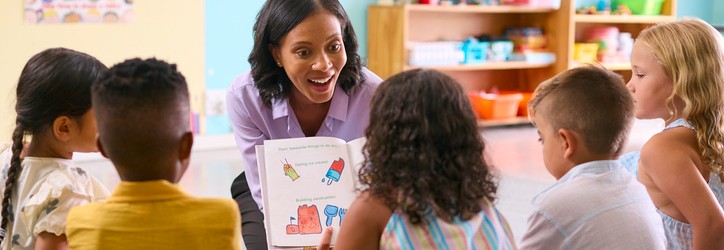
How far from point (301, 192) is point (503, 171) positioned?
3030 millimetres

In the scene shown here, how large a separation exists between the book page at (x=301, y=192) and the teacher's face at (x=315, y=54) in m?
0.28

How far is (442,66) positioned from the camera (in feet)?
20.1

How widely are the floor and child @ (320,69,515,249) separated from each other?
6.64 ft

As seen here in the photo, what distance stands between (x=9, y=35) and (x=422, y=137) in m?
3.81

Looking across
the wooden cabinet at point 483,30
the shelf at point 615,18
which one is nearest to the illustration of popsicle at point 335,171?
the wooden cabinet at point 483,30

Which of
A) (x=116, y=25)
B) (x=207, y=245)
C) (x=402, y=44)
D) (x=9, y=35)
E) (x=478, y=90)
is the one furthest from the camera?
(x=478, y=90)

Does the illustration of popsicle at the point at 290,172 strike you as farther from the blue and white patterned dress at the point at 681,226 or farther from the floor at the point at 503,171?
the floor at the point at 503,171

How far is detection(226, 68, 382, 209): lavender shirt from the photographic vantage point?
2.26 m

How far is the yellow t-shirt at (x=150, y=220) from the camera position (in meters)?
1.29

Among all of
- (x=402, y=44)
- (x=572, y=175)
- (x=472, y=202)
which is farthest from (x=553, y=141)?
(x=402, y=44)

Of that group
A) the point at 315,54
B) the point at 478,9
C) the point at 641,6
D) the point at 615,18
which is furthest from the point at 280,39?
the point at 641,6

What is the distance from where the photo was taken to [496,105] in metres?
6.30

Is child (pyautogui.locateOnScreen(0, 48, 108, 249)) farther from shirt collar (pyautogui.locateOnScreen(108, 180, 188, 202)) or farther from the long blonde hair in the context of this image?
the long blonde hair

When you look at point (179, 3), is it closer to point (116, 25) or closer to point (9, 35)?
point (116, 25)
